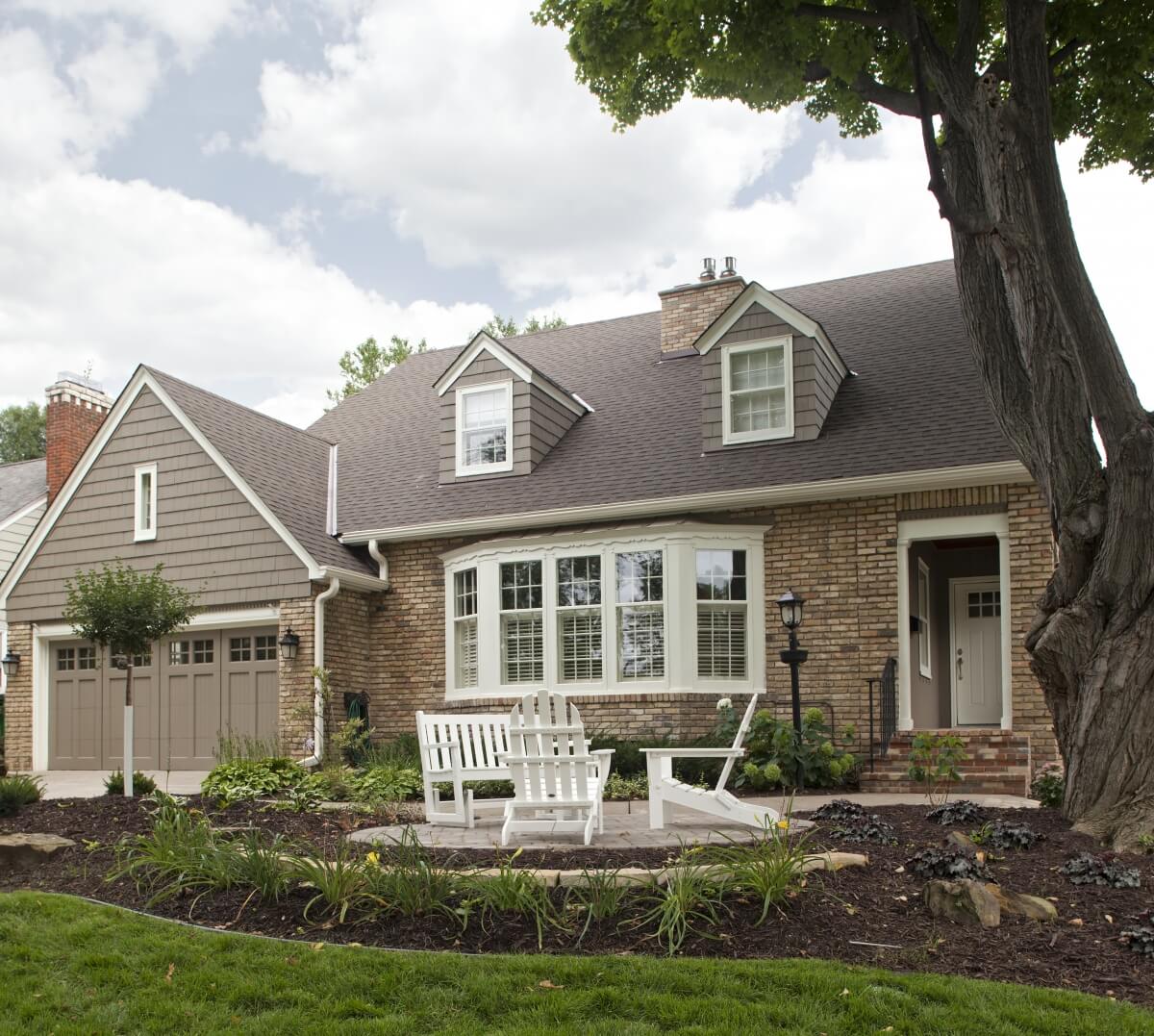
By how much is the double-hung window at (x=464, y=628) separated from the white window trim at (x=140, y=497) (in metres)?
4.53

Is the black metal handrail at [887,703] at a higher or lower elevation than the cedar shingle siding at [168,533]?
lower

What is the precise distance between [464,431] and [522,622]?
3.28 m

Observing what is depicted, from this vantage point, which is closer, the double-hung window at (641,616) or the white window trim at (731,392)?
the double-hung window at (641,616)

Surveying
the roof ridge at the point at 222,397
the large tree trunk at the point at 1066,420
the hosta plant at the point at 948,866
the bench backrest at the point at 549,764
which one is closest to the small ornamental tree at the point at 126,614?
the bench backrest at the point at 549,764

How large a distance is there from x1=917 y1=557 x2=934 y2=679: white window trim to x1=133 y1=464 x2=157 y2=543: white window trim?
10.4 meters

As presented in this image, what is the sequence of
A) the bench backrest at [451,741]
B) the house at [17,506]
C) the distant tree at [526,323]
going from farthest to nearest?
the distant tree at [526,323]
the house at [17,506]
the bench backrest at [451,741]

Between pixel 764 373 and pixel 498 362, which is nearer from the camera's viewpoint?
pixel 764 373

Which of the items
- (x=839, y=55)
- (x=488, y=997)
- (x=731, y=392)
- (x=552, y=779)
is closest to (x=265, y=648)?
(x=731, y=392)

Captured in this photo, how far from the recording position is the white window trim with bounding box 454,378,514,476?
15.6m

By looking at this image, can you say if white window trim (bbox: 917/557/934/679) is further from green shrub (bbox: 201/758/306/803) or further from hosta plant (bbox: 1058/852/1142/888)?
hosta plant (bbox: 1058/852/1142/888)

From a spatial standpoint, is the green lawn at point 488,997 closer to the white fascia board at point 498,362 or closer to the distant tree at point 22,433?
the white fascia board at point 498,362

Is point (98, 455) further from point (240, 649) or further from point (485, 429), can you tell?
point (485, 429)

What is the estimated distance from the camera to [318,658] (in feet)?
46.5

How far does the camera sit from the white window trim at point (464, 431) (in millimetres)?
15578
